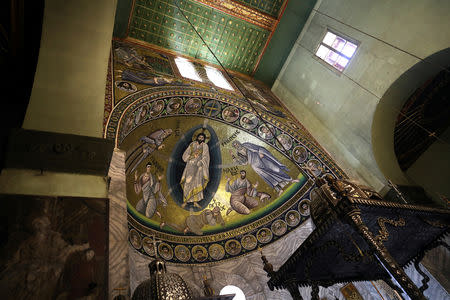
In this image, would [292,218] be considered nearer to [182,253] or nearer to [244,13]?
[182,253]

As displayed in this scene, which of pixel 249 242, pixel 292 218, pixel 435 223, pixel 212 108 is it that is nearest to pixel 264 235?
pixel 249 242

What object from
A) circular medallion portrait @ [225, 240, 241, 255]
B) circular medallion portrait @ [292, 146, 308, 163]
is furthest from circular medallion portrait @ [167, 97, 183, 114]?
circular medallion portrait @ [225, 240, 241, 255]

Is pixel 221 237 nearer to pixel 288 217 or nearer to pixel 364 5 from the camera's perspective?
pixel 288 217

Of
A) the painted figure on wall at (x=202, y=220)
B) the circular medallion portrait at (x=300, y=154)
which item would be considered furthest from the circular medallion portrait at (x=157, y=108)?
the circular medallion portrait at (x=300, y=154)

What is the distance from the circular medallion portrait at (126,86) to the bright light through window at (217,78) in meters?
2.91

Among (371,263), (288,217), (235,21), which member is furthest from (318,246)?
(235,21)

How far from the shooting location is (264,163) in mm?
7914

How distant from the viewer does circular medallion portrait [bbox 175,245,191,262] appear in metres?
6.98

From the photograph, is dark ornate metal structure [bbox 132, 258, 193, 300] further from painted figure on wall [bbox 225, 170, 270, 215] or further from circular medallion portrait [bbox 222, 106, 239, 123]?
painted figure on wall [bbox 225, 170, 270, 215]

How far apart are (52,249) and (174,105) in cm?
492

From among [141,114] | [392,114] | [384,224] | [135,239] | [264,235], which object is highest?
[392,114]

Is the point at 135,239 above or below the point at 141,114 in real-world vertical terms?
below

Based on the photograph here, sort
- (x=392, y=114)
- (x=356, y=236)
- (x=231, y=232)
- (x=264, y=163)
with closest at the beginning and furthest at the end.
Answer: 1. (x=356, y=236)
2. (x=392, y=114)
3. (x=231, y=232)
4. (x=264, y=163)

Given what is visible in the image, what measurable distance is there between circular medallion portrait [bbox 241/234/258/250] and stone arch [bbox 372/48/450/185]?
3.93m
